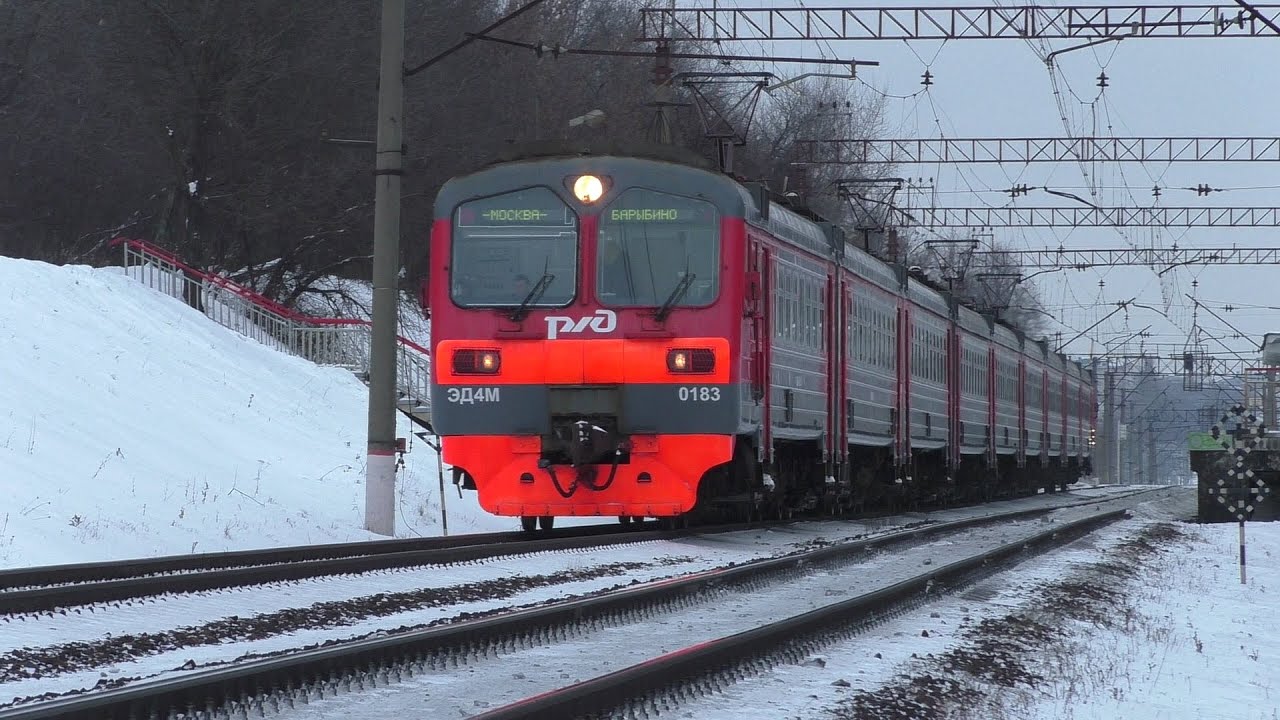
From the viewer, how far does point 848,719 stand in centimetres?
692

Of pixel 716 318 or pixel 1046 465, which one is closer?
pixel 716 318

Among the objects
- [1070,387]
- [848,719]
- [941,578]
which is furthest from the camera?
[1070,387]

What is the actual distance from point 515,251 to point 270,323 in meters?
15.9

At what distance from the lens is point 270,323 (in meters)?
31.7

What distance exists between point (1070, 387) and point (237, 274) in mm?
24855

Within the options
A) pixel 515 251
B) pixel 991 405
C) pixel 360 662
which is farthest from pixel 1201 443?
pixel 360 662

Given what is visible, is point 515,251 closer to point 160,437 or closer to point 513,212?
point 513,212

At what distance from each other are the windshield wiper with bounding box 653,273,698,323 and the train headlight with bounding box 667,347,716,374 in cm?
34

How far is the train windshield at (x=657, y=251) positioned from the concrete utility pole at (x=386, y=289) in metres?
2.52

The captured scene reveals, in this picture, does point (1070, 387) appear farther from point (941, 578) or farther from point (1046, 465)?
point (941, 578)

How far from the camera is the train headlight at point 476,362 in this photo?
16547mm

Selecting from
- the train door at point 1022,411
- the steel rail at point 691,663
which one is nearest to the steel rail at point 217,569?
the steel rail at point 691,663

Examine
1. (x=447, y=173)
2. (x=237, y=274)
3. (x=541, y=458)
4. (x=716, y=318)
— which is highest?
(x=447, y=173)

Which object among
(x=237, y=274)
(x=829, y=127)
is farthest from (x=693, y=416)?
(x=829, y=127)
